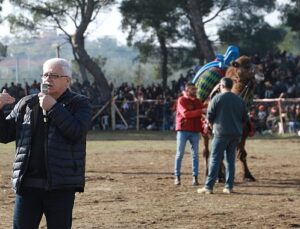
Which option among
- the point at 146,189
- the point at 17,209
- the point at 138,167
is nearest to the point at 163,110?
the point at 138,167

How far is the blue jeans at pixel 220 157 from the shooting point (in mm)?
10578

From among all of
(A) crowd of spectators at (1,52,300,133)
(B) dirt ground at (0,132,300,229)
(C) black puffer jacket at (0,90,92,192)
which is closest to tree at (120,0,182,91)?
(A) crowd of spectators at (1,52,300,133)

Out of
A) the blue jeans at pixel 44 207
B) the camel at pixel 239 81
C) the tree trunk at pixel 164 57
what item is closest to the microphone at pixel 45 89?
the blue jeans at pixel 44 207

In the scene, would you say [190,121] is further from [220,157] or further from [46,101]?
[46,101]

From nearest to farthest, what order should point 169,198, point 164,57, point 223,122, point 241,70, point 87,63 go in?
point 169,198 < point 223,122 < point 241,70 < point 87,63 < point 164,57

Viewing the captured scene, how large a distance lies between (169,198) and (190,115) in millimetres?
1750

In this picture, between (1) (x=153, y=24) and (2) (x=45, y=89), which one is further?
(1) (x=153, y=24)

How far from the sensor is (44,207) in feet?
17.5

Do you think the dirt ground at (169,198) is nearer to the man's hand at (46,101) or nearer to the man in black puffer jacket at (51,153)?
the man in black puffer jacket at (51,153)

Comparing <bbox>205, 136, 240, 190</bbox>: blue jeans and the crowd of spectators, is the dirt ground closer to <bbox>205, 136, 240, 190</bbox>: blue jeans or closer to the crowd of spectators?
<bbox>205, 136, 240, 190</bbox>: blue jeans

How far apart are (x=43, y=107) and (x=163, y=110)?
26788 mm

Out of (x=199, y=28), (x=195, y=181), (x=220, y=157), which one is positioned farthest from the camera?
(x=199, y=28)

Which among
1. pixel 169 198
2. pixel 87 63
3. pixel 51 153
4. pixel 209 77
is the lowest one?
pixel 169 198

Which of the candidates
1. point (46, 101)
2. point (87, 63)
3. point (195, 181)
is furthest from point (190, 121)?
point (87, 63)
